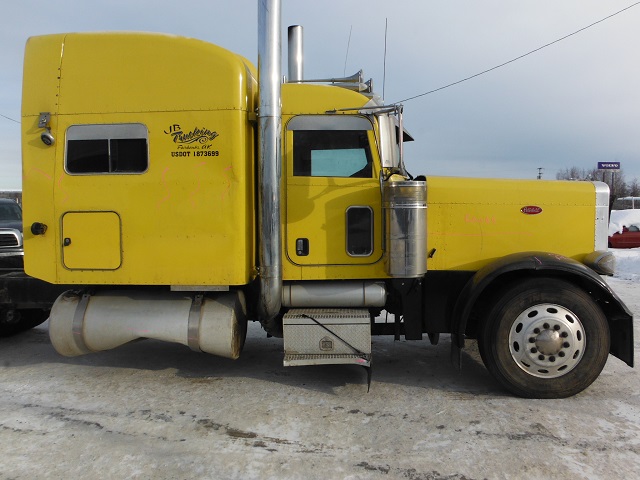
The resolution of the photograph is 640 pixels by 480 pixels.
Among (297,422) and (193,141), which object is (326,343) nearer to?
(297,422)

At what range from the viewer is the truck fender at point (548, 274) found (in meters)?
3.92

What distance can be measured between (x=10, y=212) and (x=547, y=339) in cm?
786

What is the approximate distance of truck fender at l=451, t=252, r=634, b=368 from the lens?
392 cm

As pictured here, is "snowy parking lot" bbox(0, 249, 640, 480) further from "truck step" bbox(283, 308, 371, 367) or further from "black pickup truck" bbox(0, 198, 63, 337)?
"black pickup truck" bbox(0, 198, 63, 337)

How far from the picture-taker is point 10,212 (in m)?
7.59

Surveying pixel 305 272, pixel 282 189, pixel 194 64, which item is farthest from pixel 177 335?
pixel 194 64

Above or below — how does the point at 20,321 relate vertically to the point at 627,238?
below

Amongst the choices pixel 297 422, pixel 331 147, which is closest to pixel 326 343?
pixel 297 422

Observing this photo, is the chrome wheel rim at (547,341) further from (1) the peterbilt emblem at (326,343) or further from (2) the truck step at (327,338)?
(1) the peterbilt emblem at (326,343)

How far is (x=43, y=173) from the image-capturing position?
13.6 feet

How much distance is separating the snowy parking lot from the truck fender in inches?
18.7

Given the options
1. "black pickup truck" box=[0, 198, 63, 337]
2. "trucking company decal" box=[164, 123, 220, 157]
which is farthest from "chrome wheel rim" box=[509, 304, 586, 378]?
"black pickup truck" box=[0, 198, 63, 337]

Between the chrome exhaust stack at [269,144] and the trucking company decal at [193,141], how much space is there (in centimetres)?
43

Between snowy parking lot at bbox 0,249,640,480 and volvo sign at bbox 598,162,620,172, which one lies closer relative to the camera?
snowy parking lot at bbox 0,249,640,480
